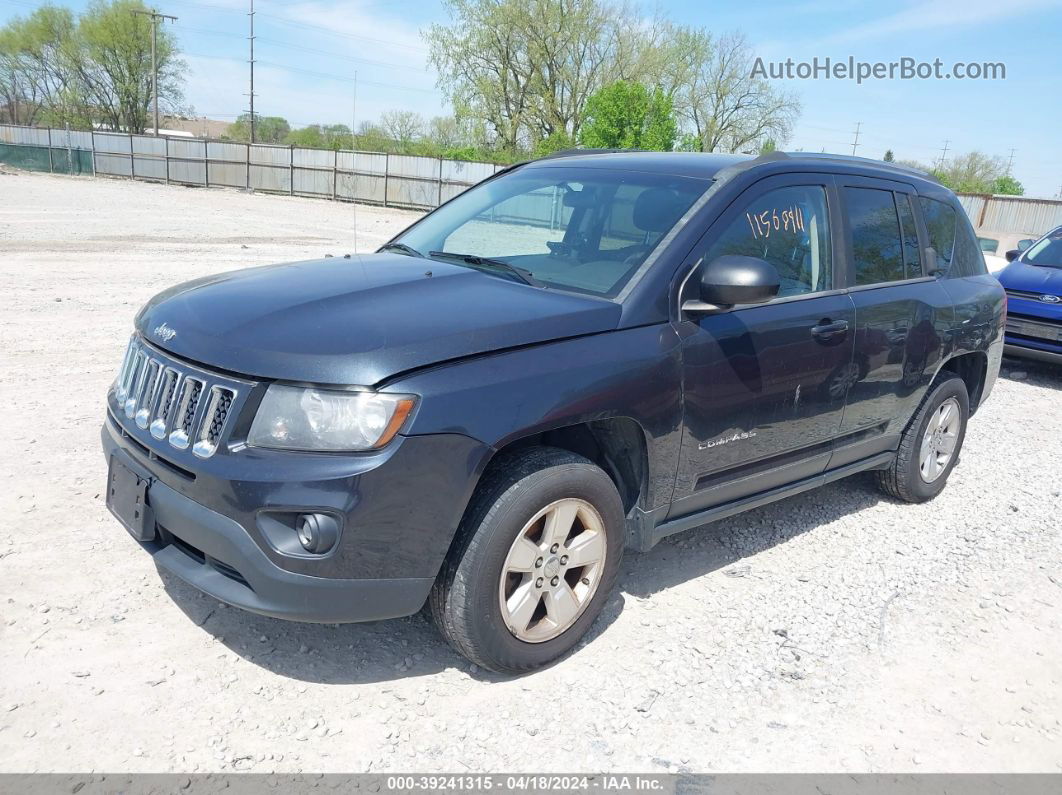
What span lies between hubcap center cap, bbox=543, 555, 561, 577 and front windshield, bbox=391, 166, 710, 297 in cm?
106

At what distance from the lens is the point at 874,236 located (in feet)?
14.5

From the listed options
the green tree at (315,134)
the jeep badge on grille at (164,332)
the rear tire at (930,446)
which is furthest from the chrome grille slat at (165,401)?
the green tree at (315,134)

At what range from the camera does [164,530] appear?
9.71 ft

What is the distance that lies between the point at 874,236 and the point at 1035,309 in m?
5.76

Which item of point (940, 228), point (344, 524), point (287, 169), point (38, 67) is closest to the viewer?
point (344, 524)

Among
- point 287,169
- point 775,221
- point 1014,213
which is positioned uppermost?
point 1014,213

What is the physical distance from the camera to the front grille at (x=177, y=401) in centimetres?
271

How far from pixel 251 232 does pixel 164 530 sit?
17480mm

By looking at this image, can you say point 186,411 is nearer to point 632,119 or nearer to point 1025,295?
point 1025,295

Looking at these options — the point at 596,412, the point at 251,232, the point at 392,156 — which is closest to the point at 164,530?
the point at 596,412

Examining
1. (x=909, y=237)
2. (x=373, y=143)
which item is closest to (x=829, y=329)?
(x=909, y=237)

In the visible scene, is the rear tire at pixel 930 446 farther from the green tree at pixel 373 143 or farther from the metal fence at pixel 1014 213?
the green tree at pixel 373 143

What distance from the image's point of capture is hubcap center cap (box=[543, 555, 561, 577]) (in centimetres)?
306
